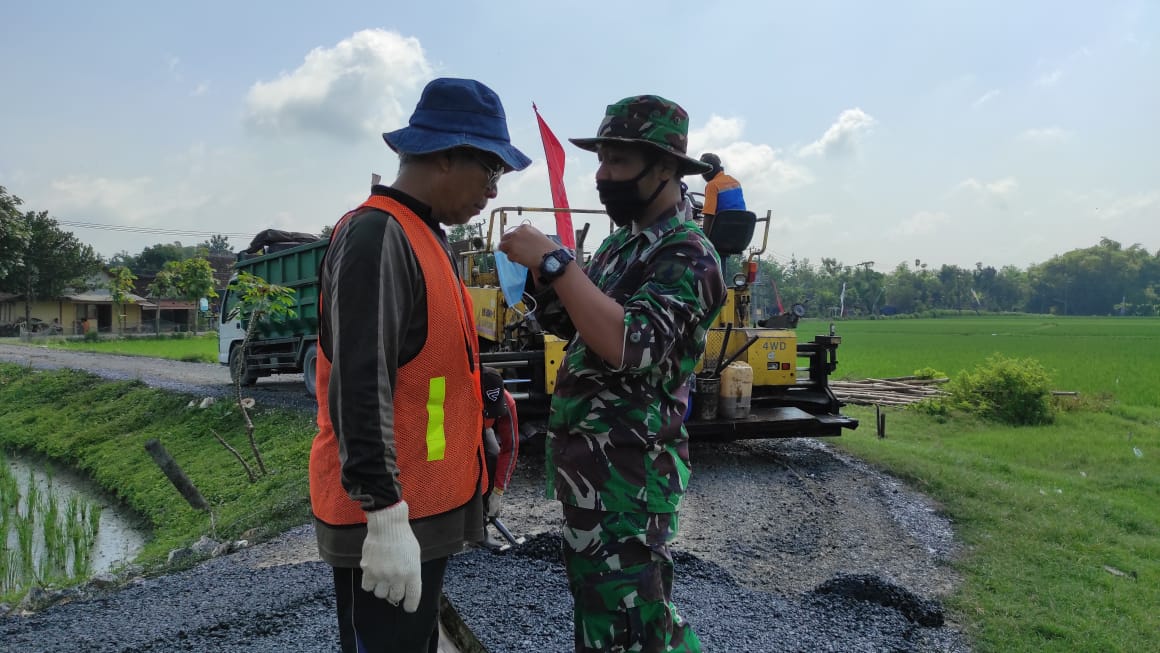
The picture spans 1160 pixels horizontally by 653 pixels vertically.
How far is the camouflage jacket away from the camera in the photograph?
1865mm

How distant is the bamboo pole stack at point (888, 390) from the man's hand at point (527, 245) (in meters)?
12.1

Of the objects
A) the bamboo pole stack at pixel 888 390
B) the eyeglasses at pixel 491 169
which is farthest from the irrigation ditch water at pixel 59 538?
the bamboo pole stack at pixel 888 390

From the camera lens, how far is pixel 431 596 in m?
1.76

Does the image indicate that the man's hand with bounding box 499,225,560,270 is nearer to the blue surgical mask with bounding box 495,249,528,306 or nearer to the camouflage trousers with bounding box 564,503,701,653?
the camouflage trousers with bounding box 564,503,701,653

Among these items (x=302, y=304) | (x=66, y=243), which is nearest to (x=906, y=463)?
(x=302, y=304)

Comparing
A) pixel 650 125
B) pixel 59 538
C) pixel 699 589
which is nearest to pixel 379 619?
pixel 650 125

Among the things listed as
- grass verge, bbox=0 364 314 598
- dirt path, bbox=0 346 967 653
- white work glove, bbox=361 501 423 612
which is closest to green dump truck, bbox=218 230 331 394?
grass verge, bbox=0 364 314 598

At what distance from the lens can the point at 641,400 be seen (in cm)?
194

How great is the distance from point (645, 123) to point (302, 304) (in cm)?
1077

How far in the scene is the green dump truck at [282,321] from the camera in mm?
11570

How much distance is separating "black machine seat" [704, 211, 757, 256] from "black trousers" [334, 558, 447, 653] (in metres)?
3.93

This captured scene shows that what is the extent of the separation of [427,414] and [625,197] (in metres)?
0.84

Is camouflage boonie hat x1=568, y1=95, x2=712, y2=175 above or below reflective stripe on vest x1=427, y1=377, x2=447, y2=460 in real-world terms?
above

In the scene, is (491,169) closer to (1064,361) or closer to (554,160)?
(554,160)
